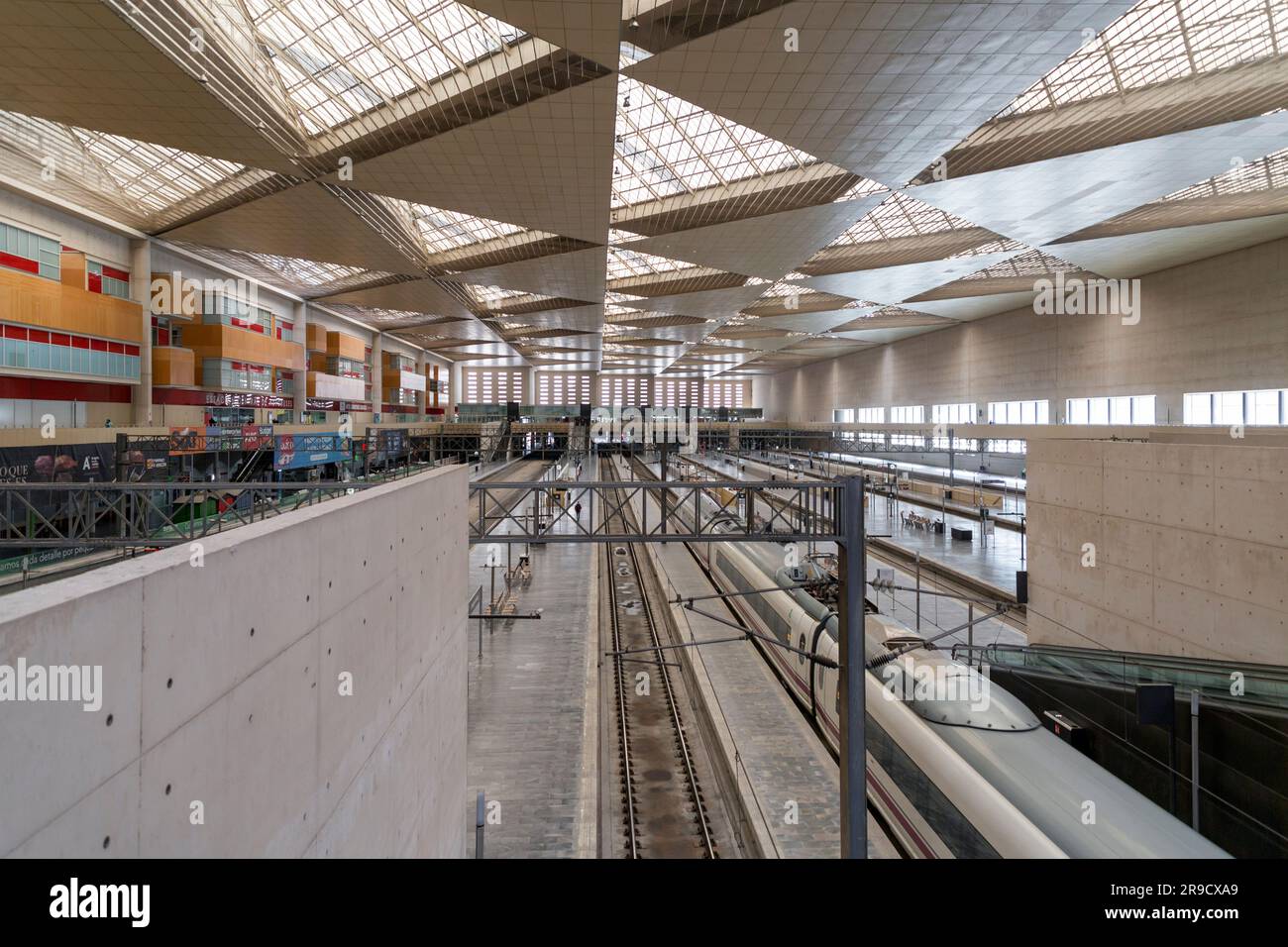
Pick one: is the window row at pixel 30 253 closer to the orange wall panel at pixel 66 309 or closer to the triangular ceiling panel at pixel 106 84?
the orange wall panel at pixel 66 309

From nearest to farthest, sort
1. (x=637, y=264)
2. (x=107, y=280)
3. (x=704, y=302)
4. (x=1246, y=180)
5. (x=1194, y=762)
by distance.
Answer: (x=1194, y=762) → (x=1246, y=180) → (x=107, y=280) → (x=637, y=264) → (x=704, y=302)

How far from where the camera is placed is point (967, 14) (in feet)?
42.0

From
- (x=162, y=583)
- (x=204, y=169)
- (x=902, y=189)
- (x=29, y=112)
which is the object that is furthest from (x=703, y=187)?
(x=162, y=583)

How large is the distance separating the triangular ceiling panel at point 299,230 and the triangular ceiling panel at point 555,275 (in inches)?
190

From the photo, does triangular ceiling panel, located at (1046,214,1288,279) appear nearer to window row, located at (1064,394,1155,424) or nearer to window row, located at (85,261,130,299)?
window row, located at (1064,394,1155,424)

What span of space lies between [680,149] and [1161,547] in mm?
19200

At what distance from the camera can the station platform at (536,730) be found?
9.88m

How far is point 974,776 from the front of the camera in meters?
Result: 7.44

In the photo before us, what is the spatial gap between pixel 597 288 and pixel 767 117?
68.6 ft

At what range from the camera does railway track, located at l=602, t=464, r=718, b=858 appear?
35.0 ft

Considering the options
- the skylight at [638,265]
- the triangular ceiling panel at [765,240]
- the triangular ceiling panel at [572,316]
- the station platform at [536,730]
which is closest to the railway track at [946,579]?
Answer: the station platform at [536,730]

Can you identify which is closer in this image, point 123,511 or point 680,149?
point 123,511

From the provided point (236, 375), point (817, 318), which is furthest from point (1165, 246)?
point (236, 375)

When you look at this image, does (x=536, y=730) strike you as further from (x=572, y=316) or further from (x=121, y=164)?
(x=572, y=316)
